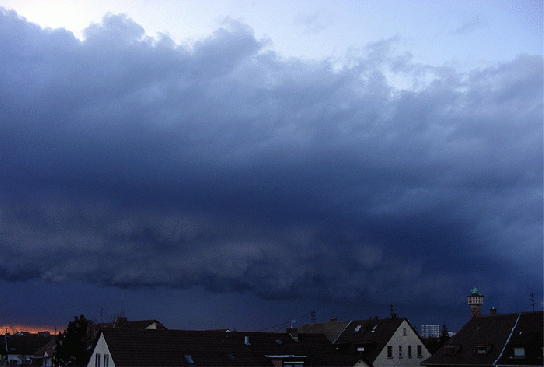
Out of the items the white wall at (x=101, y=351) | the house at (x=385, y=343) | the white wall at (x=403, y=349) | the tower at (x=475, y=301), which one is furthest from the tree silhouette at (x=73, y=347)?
the tower at (x=475, y=301)

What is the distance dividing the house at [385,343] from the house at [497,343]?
504 inches

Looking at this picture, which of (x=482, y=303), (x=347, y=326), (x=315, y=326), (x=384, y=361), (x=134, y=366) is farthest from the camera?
(x=482, y=303)

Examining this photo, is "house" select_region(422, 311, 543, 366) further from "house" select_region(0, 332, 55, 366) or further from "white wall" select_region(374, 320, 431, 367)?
"house" select_region(0, 332, 55, 366)

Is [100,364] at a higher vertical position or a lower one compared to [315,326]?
lower

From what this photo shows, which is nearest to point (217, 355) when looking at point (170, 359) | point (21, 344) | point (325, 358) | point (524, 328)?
point (170, 359)

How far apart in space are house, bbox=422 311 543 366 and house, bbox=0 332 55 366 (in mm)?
114123

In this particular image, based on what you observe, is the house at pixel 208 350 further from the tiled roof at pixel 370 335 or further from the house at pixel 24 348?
the house at pixel 24 348

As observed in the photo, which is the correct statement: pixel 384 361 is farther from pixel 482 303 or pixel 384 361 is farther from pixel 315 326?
pixel 482 303

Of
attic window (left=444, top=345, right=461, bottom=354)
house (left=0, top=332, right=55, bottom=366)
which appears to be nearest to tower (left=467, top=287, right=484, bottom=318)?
attic window (left=444, top=345, right=461, bottom=354)

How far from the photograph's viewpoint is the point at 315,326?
380 feet

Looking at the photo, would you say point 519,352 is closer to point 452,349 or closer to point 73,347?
point 452,349

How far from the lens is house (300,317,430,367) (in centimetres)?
9075

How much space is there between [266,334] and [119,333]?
26105 mm

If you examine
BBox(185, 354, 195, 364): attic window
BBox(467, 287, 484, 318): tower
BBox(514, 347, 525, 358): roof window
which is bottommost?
BBox(185, 354, 195, 364): attic window
